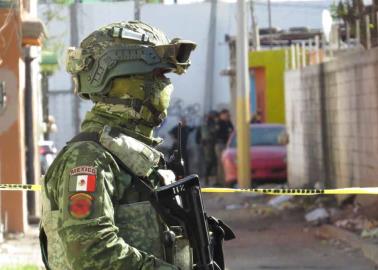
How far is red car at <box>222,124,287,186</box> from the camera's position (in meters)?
20.9

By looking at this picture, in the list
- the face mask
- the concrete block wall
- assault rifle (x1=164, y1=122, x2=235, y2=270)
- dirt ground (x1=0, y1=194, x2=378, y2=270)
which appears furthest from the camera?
the concrete block wall

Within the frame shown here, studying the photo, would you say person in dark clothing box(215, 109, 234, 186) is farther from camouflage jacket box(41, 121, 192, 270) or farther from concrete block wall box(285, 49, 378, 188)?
camouflage jacket box(41, 121, 192, 270)

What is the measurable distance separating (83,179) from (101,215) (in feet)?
0.40

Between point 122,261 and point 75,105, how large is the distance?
30728 millimetres

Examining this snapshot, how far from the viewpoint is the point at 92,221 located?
2785 millimetres

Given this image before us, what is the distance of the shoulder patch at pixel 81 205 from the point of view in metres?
2.79

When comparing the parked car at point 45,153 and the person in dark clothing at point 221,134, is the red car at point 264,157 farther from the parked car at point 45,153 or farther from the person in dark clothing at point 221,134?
the parked car at point 45,153

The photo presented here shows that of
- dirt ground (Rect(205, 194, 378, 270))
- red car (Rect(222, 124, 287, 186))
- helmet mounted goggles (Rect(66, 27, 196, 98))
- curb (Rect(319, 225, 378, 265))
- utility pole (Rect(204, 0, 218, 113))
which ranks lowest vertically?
dirt ground (Rect(205, 194, 378, 270))

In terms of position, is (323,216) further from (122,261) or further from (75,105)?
(75,105)

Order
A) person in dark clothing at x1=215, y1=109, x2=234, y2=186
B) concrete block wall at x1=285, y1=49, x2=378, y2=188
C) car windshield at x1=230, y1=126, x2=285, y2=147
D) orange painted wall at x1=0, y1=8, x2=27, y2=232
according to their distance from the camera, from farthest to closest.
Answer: person in dark clothing at x1=215, y1=109, x2=234, y2=186
car windshield at x1=230, y1=126, x2=285, y2=147
concrete block wall at x1=285, y1=49, x2=378, y2=188
orange painted wall at x1=0, y1=8, x2=27, y2=232

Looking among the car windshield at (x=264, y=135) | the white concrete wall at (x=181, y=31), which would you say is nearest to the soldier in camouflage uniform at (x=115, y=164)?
the car windshield at (x=264, y=135)

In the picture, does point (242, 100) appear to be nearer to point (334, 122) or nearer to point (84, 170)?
point (334, 122)

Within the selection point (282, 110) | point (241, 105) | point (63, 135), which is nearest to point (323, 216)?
point (241, 105)

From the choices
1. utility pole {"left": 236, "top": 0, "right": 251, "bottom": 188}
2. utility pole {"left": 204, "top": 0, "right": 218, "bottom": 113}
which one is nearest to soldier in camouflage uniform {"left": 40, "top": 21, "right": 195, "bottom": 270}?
utility pole {"left": 236, "top": 0, "right": 251, "bottom": 188}
